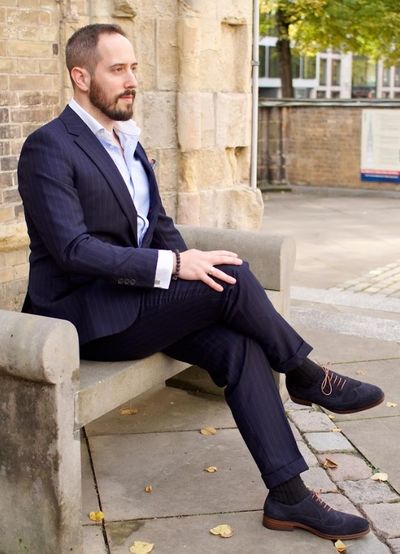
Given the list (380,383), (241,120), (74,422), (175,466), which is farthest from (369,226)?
(74,422)

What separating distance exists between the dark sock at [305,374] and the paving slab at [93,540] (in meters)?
0.93

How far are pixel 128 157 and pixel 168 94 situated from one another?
268cm

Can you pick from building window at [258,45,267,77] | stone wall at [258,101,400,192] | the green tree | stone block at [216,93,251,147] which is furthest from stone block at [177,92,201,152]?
building window at [258,45,267,77]

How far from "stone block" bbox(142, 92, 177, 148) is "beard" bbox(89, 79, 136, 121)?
9.05ft

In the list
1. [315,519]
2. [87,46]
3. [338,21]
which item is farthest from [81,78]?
[338,21]

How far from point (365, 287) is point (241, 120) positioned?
6.85ft

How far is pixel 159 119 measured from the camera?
6.17m

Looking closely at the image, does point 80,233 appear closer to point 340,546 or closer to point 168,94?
point 340,546

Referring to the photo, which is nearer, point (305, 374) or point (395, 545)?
point (395, 545)

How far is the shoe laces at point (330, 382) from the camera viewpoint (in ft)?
11.9

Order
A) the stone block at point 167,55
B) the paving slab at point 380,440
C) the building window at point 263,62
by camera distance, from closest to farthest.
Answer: the paving slab at point 380,440 < the stone block at point 167,55 < the building window at point 263,62

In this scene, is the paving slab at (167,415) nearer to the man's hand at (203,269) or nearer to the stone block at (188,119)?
the man's hand at (203,269)

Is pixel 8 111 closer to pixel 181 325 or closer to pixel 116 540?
pixel 181 325

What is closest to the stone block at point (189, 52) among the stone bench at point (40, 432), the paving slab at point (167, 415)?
the paving slab at point (167, 415)
